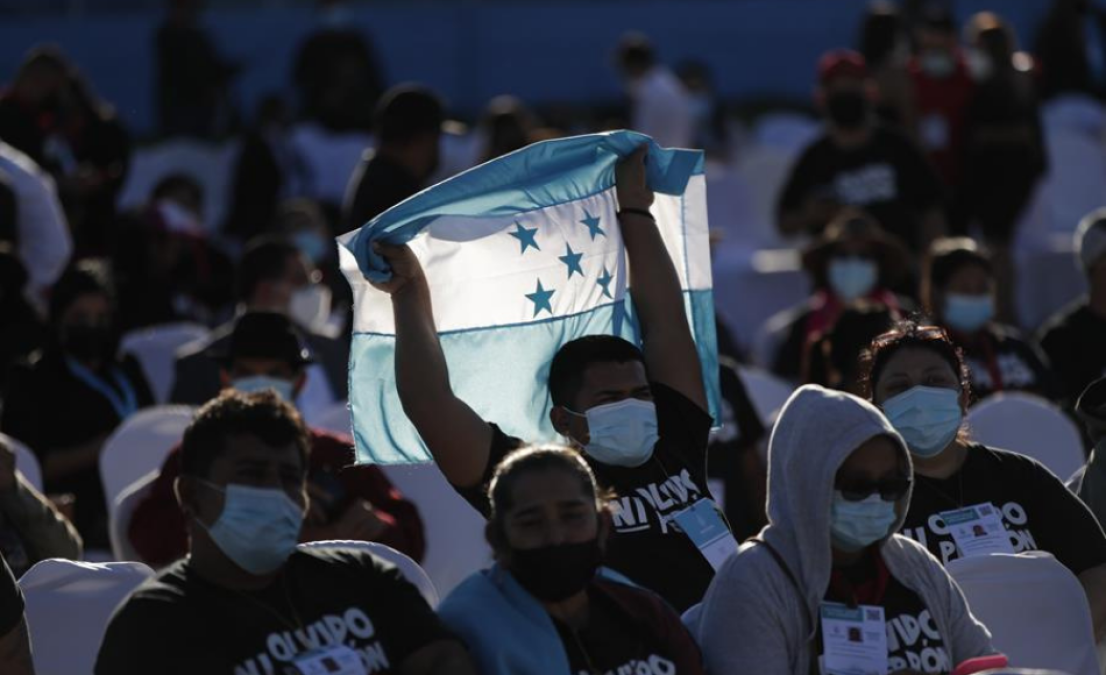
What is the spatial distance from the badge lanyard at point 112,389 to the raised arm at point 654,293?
111 inches

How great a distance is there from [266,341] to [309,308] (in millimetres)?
2303

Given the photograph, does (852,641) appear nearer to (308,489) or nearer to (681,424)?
(681,424)

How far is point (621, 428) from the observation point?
5.19m

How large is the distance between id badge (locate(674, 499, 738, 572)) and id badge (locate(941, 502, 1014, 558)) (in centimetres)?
63

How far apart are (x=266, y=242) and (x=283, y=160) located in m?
6.35

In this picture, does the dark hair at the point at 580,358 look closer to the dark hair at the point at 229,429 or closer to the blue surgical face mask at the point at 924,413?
the blue surgical face mask at the point at 924,413

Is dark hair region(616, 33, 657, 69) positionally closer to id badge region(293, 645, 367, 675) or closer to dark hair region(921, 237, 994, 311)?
dark hair region(921, 237, 994, 311)

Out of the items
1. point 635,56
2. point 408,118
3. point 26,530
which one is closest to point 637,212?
point 26,530

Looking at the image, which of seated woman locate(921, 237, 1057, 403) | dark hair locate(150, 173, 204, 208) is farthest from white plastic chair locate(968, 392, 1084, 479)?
dark hair locate(150, 173, 204, 208)

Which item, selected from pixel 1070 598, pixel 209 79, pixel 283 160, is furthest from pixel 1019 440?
pixel 209 79

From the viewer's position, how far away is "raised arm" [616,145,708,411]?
5.54 metres

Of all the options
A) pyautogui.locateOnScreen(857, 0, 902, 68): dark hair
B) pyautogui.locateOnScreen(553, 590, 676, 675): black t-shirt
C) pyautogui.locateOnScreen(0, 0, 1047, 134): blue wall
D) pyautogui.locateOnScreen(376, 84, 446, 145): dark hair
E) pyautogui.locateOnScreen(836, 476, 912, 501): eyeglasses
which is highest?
pyautogui.locateOnScreen(0, 0, 1047, 134): blue wall

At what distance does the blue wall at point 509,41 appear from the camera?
66.5ft

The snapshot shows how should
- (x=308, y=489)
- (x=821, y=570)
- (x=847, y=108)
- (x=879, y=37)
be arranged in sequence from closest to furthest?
(x=821, y=570), (x=308, y=489), (x=847, y=108), (x=879, y=37)
